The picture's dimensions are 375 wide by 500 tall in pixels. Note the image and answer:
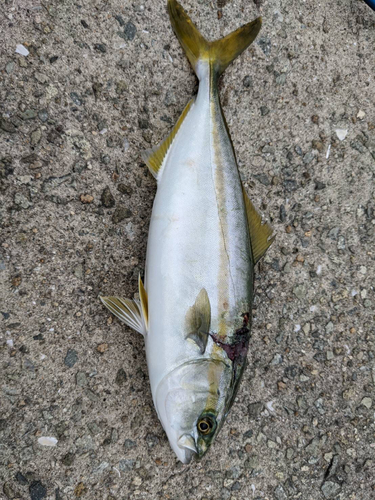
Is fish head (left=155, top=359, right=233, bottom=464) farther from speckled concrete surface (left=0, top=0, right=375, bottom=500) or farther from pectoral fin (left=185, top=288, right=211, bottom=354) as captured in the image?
speckled concrete surface (left=0, top=0, right=375, bottom=500)

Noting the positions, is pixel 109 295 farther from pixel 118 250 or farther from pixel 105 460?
pixel 105 460

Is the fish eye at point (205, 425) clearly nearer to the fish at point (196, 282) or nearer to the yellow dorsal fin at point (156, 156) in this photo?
the fish at point (196, 282)

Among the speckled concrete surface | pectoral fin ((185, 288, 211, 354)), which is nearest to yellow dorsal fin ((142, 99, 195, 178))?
the speckled concrete surface

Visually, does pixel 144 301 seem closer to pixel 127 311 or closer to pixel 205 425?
pixel 127 311

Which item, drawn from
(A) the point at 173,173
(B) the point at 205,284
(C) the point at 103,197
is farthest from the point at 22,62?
(B) the point at 205,284

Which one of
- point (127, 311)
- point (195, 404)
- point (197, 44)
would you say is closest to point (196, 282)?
point (127, 311)

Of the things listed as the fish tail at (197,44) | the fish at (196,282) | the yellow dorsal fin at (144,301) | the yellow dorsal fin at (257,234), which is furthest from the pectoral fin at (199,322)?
the fish tail at (197,44)

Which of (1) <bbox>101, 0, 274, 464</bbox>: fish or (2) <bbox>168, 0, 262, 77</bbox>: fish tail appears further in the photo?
(2) <bbox>168, 0, 262, 77</bbox>: fish tail

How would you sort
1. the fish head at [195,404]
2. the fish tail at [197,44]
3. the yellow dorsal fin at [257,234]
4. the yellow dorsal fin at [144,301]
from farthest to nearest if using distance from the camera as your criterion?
the fish tail at [197,44] → the yellow dorsal fin at [257,234] → the yellow dorsal fin at [144,301] → the fish head at [195,404]
